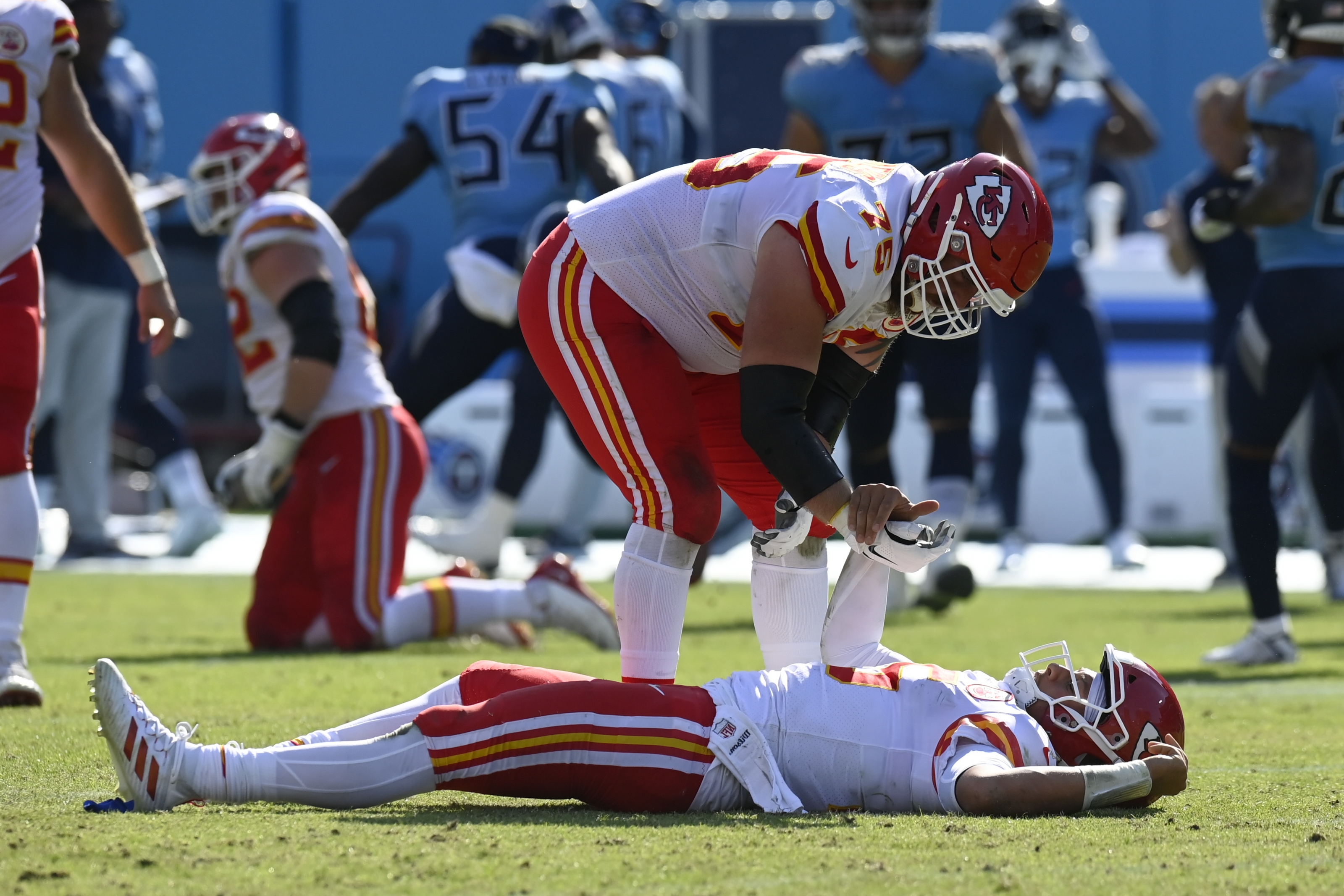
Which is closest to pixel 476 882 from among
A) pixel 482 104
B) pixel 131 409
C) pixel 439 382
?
pixel 439 382

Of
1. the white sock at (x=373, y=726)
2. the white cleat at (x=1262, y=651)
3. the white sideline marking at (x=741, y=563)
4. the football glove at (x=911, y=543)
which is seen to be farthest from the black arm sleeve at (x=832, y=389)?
the white sideline marking at (x=741, y=563)

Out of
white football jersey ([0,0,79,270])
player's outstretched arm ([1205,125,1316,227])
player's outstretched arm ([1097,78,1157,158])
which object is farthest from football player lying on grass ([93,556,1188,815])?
player's outstretched arm ([1097,78,1157,158])

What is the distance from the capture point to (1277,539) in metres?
5.53

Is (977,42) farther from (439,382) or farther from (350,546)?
(350,546)

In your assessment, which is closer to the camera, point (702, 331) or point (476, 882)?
point (476, 882)

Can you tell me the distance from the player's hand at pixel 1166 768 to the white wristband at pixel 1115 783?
0.01 meters

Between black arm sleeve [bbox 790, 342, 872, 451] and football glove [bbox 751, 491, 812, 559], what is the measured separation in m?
0.33

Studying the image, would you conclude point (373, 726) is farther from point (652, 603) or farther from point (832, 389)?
point (832, 389)

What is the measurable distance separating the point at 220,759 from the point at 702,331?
1.28m

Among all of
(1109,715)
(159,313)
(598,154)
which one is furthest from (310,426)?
(1109,715)

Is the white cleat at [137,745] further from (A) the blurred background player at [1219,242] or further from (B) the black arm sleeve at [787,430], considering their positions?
(A) the blurred background player at [1219,242]

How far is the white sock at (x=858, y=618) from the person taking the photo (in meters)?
3.50

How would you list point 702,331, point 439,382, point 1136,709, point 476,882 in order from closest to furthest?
point 476,882 → point 1136,709 → point 702,331 → point 439,382

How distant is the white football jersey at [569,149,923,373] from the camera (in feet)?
10.9
